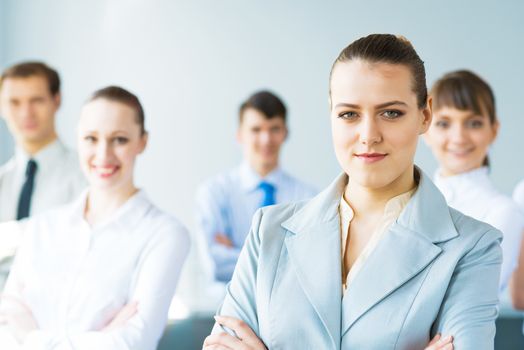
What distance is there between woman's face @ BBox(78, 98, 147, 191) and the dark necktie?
3.93 ft

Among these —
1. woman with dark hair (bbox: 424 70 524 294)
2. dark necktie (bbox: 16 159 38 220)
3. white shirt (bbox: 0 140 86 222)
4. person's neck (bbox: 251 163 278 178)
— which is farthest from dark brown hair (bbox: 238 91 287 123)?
woman with dark hair (bbox: 424 70 524 294)

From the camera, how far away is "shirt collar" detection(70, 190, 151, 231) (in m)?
2.79

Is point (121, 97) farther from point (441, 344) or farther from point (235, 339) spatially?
point (441, 344)

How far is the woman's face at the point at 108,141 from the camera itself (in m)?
2.79

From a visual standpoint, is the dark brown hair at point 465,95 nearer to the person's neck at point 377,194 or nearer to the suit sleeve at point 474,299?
the person's neck at point 377,194

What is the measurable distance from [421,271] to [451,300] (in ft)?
0.31

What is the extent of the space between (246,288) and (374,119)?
50 centimetres

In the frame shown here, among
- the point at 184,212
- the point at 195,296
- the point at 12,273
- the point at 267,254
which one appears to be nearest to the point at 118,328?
the point at 12,273

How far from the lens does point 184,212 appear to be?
268 inches

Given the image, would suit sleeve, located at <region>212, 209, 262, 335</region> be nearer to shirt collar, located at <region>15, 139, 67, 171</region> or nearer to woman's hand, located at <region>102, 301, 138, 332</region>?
woman's hand, located at <region>102, 301, 138, 332</region>

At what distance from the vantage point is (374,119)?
73.5 inches

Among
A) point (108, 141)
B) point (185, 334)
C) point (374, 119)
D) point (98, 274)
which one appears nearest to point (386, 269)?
point (374, 119)

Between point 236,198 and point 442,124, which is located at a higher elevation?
point 442,124

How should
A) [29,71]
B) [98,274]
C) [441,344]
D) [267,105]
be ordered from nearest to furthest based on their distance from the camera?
[441,344]
[98,274]
[29,71]
[267,105]
